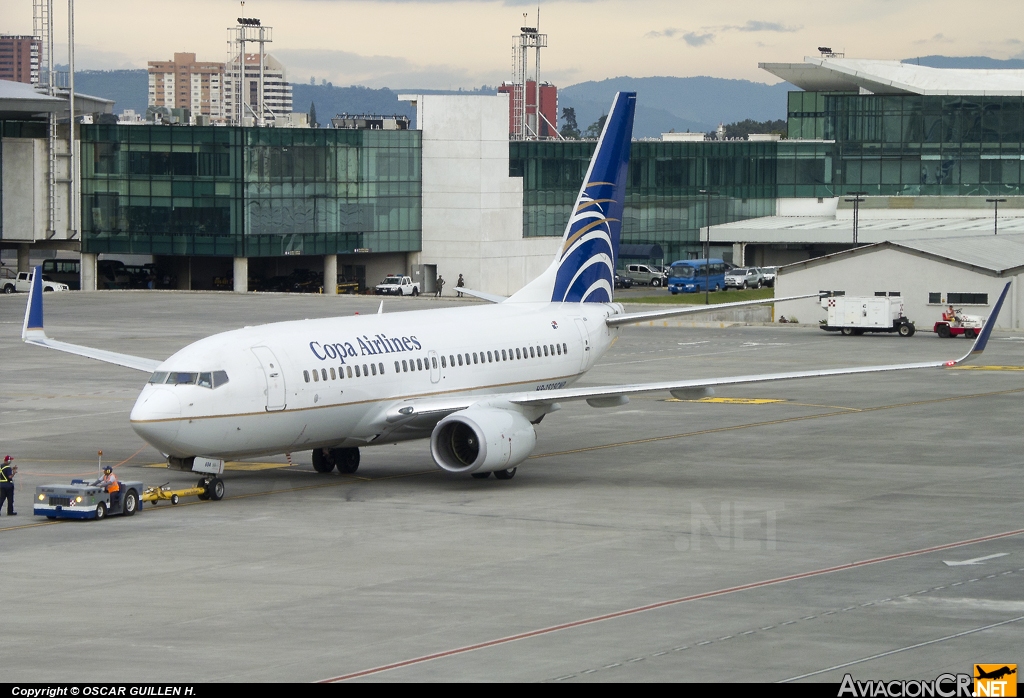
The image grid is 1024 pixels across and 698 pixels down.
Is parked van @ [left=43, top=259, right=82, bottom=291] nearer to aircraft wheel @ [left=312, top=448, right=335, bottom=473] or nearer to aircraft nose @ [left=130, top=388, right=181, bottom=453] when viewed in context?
aircraft wheel @ [left=312, top=448, right=335, bottom=473]

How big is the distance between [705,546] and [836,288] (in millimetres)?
73345

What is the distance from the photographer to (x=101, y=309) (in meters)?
108

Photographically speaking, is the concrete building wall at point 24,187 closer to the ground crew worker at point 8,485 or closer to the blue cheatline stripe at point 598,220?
the blue cheatline stripe at point 598,220

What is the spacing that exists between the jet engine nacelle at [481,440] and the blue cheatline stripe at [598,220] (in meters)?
11.6

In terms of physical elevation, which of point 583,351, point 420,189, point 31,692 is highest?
point 420,189

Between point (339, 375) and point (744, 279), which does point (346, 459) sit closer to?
point (339, 375)

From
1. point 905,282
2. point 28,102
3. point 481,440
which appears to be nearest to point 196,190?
point 28,102

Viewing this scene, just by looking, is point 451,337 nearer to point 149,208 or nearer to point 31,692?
point 31,692

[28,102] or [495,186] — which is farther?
[495,186]

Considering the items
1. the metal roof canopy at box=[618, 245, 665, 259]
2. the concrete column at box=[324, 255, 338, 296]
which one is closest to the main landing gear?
the concrete column at box=[324, 255, 338, 296]

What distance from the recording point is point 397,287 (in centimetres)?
13788

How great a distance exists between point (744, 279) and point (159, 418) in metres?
114

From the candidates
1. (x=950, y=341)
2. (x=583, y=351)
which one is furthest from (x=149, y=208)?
(x=583, y=351)

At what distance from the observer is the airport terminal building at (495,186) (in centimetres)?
13562
